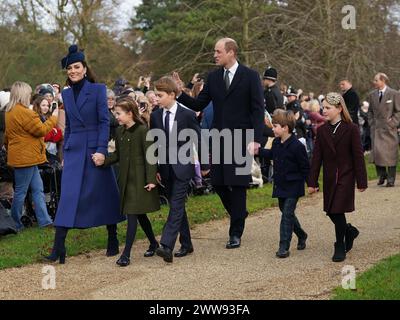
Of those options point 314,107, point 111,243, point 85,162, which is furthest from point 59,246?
point 314,107

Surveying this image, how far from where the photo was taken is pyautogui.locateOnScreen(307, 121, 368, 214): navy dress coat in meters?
7.63

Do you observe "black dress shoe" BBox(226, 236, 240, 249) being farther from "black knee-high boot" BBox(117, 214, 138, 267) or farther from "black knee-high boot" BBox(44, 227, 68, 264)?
"black knee-high boot" BBox(44, 227, 68, 264)

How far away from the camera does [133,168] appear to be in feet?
25.8

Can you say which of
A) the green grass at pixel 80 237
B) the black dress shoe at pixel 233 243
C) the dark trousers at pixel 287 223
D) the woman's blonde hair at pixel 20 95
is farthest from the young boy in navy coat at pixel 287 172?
the woman's blonde hair at pixel 20 95

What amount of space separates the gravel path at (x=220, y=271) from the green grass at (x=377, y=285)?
0.19 metres

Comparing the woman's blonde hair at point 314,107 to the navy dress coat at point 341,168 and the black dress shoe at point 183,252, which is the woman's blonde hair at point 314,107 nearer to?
the navy dress coat at point 341,168

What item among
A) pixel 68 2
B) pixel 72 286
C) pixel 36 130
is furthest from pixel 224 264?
pixel 68 2

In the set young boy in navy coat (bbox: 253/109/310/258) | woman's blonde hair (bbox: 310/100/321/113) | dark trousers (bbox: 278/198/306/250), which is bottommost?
dark trousers (bbox: 278/198/306/250)

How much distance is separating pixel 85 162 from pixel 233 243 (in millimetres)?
1886

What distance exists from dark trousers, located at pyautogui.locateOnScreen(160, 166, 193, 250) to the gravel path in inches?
8.7

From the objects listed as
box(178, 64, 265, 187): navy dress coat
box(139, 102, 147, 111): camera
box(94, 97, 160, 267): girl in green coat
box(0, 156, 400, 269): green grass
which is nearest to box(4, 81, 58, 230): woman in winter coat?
box(0, 156, 400, 269): green grass

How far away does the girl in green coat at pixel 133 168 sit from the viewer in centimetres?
780

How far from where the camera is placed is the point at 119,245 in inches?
346
